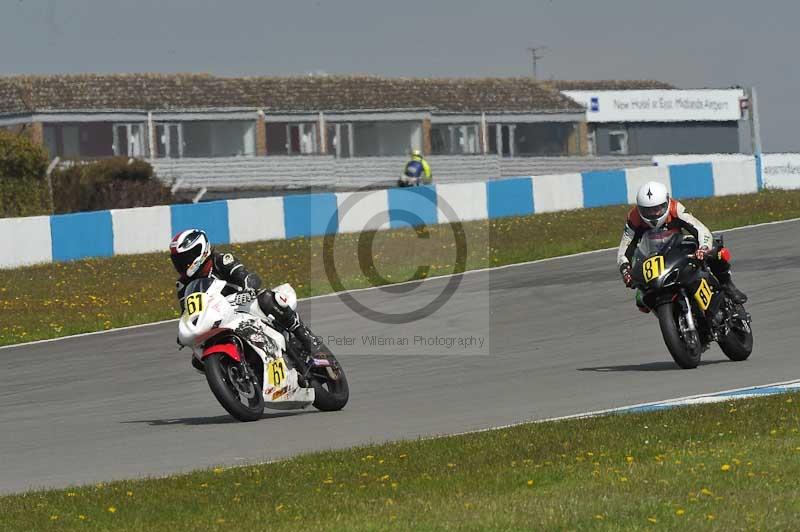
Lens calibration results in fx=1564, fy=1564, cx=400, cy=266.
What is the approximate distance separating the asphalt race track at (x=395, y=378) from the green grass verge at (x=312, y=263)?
2.39 meters

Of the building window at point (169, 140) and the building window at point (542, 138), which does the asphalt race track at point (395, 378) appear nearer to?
the building window at point (169, 140)

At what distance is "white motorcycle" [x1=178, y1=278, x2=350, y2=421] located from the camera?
11.4m

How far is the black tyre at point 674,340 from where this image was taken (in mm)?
13344

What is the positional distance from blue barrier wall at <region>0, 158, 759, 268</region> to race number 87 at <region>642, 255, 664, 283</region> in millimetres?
18555

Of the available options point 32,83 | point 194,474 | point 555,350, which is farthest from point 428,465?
point 32,83

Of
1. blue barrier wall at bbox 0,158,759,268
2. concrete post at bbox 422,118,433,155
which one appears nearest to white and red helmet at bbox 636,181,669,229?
blue barrier wall at bbox 0,158,759,268

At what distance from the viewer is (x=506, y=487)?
26.2 feet

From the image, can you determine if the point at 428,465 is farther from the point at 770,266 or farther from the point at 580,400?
the point at 770,266

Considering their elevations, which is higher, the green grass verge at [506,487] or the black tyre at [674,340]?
the black tyre at [674,340]

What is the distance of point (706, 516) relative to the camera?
268 inches

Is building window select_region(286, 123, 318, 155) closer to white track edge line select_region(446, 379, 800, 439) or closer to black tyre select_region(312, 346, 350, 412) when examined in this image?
black tyre select_region(312, 346, 350, 412)

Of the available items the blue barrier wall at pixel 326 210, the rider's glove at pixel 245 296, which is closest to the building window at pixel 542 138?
the blue barrier wall at pixel 326 210

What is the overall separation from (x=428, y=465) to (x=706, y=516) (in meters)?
2.41

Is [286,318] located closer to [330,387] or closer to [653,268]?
[330,387]
